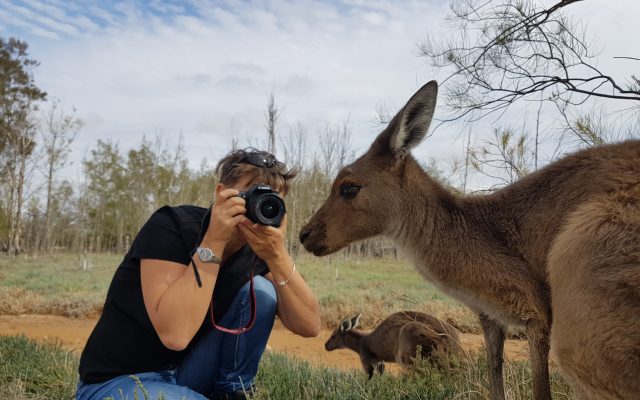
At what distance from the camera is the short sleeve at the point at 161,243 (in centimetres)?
316

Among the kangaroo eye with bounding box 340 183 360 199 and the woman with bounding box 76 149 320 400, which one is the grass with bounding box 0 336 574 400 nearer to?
the woman with bounding box 76 149 320 400

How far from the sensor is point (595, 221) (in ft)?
8.82

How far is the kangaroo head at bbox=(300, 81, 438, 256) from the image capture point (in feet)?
12.8

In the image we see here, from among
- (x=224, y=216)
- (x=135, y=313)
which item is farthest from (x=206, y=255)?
(x=135, y=313)

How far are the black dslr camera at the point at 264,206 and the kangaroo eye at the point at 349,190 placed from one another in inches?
36.5

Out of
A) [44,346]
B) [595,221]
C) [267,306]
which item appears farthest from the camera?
[44,346]

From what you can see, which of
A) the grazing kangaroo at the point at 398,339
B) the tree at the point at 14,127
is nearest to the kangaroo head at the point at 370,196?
the grazing kangaroo at the point at 398,339

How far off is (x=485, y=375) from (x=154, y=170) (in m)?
36.6

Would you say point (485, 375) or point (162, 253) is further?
point (485, 375)

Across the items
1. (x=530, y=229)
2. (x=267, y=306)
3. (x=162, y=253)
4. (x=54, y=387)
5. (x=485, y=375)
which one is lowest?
(x=54, y=387)

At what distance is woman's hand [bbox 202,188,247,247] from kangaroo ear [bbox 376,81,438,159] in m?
1.31

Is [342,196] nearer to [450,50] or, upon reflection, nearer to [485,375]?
Result: [485,375]

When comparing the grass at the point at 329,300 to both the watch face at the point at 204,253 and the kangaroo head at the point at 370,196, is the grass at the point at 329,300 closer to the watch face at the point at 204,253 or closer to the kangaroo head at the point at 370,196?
the kangaroo head at the point at 370,196

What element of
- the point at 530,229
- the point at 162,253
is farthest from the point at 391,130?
the point at 162,253
